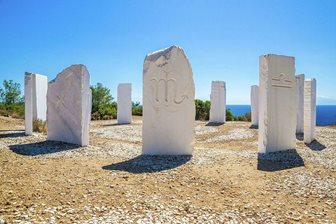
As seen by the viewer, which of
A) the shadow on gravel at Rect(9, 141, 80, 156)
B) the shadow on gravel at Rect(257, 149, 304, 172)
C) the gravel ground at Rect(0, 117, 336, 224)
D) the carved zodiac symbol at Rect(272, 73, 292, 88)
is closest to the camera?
the gravel ground at Rect(0, 117, 336, 224)

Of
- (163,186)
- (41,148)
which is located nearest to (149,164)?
(163,186)

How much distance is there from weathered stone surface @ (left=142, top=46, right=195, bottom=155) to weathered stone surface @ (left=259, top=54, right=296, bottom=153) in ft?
6.66

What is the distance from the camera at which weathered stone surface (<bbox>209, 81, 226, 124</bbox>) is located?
702 inches

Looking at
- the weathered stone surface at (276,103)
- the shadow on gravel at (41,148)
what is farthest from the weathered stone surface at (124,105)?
the weathered stone surface at (276,103)

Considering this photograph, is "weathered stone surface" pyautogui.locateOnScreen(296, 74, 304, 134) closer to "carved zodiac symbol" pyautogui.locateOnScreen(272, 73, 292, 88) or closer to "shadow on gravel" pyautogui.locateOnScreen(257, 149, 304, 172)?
"carved zodiac symbol" pyautogui.locateOnScreen(272, 73, 292, 88)

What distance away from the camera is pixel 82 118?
9.12 metres

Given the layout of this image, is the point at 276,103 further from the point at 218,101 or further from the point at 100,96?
the point at 100,96

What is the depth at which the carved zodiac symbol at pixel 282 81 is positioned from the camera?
8344 millimetres

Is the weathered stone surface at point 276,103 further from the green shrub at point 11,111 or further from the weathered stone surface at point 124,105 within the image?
the green shrub at point 11,111

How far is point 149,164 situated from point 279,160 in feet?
10.7

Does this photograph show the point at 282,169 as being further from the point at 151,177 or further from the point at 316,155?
the point at 151,177

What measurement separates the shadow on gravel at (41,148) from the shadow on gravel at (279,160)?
528 cm

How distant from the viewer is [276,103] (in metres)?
8.36

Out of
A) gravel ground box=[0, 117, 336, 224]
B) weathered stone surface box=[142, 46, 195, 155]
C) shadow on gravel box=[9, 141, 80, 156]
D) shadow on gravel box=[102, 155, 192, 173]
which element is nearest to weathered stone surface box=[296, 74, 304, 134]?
gravel ground box=[0, 117, 336, 224]
